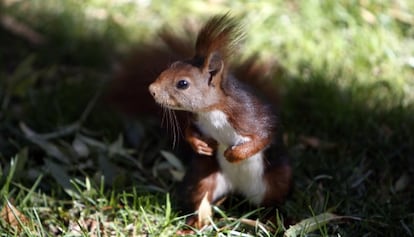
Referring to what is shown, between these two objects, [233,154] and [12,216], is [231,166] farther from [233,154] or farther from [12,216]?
[12,216]

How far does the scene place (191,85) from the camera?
202 centimetres

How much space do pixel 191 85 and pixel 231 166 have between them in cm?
35

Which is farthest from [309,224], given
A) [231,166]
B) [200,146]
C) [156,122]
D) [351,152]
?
[156,122]

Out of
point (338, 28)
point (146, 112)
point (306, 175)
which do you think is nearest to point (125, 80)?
point (146, 112)

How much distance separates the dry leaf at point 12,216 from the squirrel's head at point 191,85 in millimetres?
596

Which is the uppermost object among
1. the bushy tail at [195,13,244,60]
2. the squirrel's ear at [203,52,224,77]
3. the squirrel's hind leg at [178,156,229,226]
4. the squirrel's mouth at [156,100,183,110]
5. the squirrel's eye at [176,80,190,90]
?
the bushy tail at [195,13,244,60]

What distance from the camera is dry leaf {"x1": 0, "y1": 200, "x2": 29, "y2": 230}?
2238 millimetres

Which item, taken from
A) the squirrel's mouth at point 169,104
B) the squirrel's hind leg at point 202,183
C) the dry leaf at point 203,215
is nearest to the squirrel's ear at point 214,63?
the squirrel's mouth at point 169,104

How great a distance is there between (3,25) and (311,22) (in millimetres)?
1405

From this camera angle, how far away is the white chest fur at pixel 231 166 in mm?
2104

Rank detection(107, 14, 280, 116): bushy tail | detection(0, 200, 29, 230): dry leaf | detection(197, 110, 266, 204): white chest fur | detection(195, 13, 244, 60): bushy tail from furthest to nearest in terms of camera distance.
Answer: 1. detection(107, 14, 280, 116): bushy tail
2. detection(0, 200, 29, 230): dry leaf
3. detection(197, 110, 266, 204): white chest fur
4. detection(195, 13, 244, 60): bushy tail

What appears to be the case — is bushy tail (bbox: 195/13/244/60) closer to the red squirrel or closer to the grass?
the red squirrel

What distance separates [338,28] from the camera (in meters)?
3.29

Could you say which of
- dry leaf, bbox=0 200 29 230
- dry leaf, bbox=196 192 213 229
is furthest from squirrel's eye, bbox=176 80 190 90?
dry leaf, bbox=0 200 29 230
